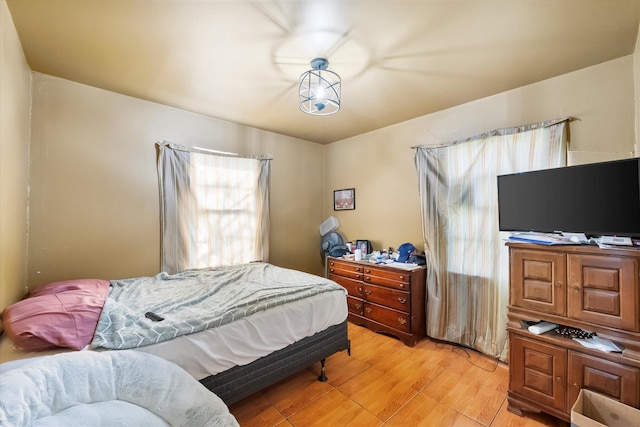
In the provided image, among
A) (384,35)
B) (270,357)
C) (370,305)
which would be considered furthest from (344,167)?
(270,357)

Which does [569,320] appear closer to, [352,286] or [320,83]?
[352,286]

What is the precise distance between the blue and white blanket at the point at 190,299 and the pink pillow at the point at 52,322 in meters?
0.06

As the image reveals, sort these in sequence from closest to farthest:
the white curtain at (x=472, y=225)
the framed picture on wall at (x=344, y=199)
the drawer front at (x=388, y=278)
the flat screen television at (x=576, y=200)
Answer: the flat screen television at (x=576, y=200)
the white curtain at (x=472, y=225)
the drawer front at (x=388, y=278)
the framed picture on wall at (x=344, y=199)

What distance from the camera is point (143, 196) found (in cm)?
278

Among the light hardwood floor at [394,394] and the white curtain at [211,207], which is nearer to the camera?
the light hardwood floor at [394,394]

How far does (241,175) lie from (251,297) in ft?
6.44

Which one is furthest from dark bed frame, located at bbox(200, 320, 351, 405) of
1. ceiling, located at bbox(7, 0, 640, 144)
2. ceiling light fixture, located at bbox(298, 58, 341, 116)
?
ceiling, located at bbox(7, 0, 640, 144)

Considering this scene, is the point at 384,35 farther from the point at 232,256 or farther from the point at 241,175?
the point at 232,256

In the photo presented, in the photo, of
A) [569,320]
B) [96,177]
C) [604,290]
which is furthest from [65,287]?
[604,290]

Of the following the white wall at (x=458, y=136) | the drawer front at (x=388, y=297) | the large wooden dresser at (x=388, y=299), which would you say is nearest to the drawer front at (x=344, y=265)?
the large wooden dresser at (x=388, y=299)

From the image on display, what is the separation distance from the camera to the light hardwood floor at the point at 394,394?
178cm

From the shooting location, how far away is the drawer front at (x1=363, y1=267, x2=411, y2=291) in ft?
9.26

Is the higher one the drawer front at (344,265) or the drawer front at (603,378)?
the drawer front at (344,265)

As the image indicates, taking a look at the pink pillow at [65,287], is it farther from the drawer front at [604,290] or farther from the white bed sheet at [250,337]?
the drawer front at [604,290]
